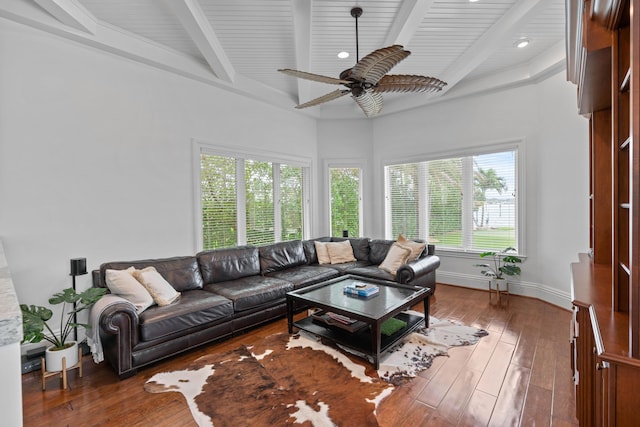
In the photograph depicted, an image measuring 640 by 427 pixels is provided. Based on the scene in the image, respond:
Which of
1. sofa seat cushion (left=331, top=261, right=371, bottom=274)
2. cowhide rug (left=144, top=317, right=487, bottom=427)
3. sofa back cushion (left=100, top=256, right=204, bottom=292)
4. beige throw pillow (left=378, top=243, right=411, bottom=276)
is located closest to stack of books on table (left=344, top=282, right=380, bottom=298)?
cowhide rug (left=144, top=317, right=487, bottom=427)

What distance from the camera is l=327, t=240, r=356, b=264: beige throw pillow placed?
4.95 meters

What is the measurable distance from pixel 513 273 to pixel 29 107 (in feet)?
19.6

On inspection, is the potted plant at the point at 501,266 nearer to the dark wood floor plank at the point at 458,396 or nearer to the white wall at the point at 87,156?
the dark wood floor plank at the point at 458,396

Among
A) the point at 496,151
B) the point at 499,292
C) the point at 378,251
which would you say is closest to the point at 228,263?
the point at 378,251

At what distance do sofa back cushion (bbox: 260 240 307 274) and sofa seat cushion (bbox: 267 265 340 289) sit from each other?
3.7 inches

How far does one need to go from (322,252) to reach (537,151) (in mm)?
3555

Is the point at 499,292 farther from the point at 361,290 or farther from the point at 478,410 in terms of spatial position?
the point at 478,410

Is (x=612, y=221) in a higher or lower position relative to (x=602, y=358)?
higher

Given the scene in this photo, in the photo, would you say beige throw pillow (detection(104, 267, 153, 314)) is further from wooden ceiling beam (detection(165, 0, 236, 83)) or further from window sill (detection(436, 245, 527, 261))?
window sill (detection(436, 245, 527, 261))

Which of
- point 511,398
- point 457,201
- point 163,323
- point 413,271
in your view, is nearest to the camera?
point 511,398

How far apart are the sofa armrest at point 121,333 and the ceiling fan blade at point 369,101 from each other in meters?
2.77

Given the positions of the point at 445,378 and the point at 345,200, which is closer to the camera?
the point at 445,378

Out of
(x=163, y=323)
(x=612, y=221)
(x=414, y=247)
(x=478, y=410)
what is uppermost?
(x=612, y=221)

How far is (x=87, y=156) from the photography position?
10.5 feet
